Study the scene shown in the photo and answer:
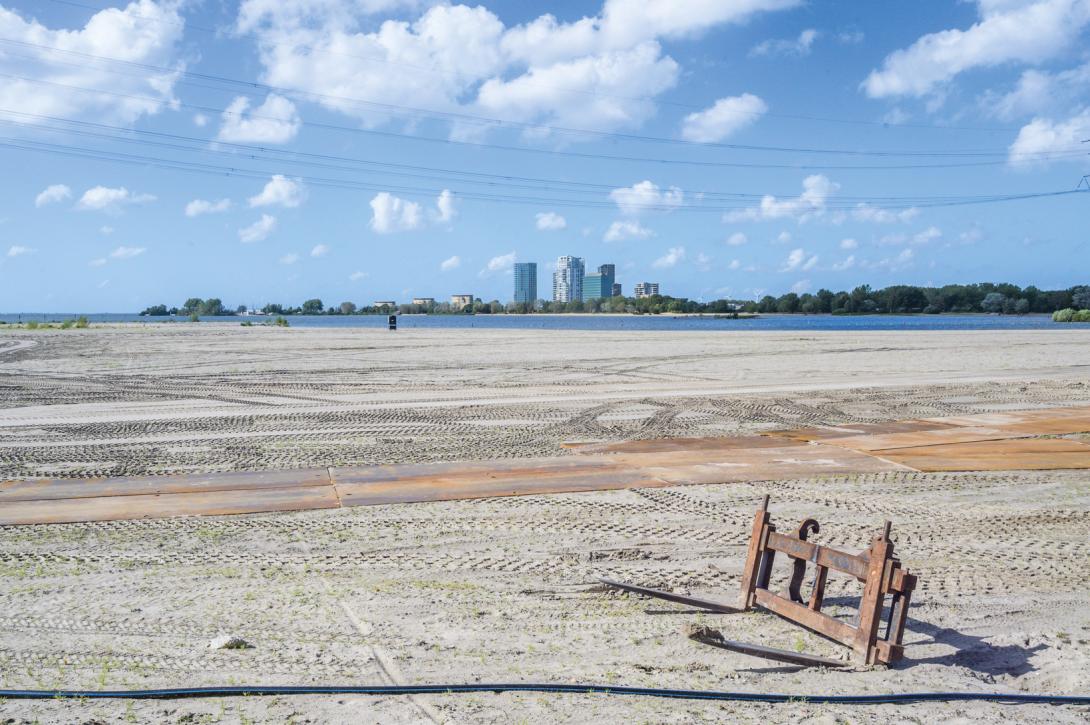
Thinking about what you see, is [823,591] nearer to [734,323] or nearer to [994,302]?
[734,323]

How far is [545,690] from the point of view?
447 cm

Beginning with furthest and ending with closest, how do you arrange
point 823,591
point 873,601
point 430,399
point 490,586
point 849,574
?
point 430,399 < point 490,586 < point 823,591 < point 849,574 < point 873,601

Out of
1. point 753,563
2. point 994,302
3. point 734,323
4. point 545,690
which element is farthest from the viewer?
point 994,302

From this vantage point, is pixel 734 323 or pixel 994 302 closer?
pixel 734 323

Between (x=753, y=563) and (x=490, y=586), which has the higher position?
(x=753, y=563)

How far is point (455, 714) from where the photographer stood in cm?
420

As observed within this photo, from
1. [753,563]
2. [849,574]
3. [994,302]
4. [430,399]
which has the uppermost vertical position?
[994,302]

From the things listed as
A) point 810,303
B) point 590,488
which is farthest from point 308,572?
point 810,303

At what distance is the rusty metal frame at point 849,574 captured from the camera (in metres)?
4.82

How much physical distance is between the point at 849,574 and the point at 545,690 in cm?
194

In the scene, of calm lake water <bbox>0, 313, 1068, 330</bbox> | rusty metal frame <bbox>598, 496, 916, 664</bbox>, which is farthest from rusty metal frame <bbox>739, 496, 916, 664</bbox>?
calm lake water <bbox>0, 313, 1068, 330</bbox>

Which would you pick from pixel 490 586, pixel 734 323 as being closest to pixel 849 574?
pixel 490 586

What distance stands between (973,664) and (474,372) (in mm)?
21020

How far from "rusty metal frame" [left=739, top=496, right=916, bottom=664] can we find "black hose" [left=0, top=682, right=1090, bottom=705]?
1.36 feet
